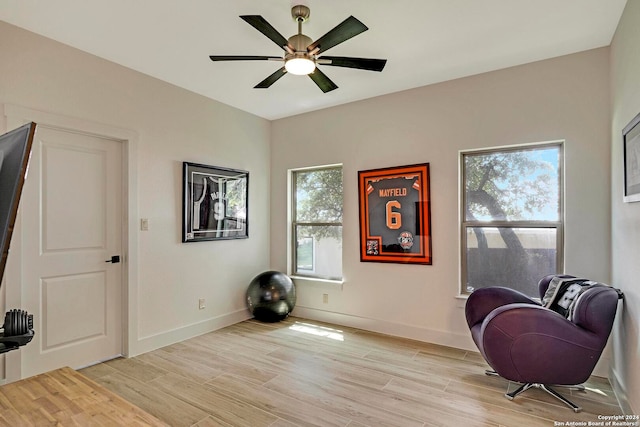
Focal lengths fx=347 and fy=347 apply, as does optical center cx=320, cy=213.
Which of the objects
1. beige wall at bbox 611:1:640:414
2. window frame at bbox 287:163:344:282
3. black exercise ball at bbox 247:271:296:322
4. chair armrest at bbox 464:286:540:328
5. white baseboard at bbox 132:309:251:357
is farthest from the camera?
window frame at bbox 287:163:344:282

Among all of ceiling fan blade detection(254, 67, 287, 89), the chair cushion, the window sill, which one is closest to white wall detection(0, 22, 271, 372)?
the window sill

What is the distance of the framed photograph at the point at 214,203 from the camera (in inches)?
154

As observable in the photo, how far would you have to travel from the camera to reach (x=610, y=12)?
8.13 feet

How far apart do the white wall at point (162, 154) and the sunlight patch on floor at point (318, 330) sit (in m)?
0.78

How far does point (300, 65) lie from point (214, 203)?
230cm

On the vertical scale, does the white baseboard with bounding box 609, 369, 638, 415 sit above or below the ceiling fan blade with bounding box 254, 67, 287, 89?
below

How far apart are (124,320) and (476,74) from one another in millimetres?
4271

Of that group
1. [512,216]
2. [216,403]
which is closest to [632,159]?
[512,216]

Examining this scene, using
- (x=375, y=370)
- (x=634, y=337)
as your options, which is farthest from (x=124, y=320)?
(x=634, y=337)

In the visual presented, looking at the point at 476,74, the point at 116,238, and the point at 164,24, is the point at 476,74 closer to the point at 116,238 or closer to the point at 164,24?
the point at 164,24

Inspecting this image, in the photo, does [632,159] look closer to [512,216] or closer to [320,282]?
[512,216]

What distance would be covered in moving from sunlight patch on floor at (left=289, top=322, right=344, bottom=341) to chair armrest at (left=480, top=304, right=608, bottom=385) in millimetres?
1815

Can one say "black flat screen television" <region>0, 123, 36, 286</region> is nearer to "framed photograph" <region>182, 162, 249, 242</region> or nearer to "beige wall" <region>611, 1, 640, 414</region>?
"beige wall" <region>611, 1, 640, 414</region>

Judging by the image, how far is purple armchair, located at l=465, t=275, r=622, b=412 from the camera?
232 centimetres
